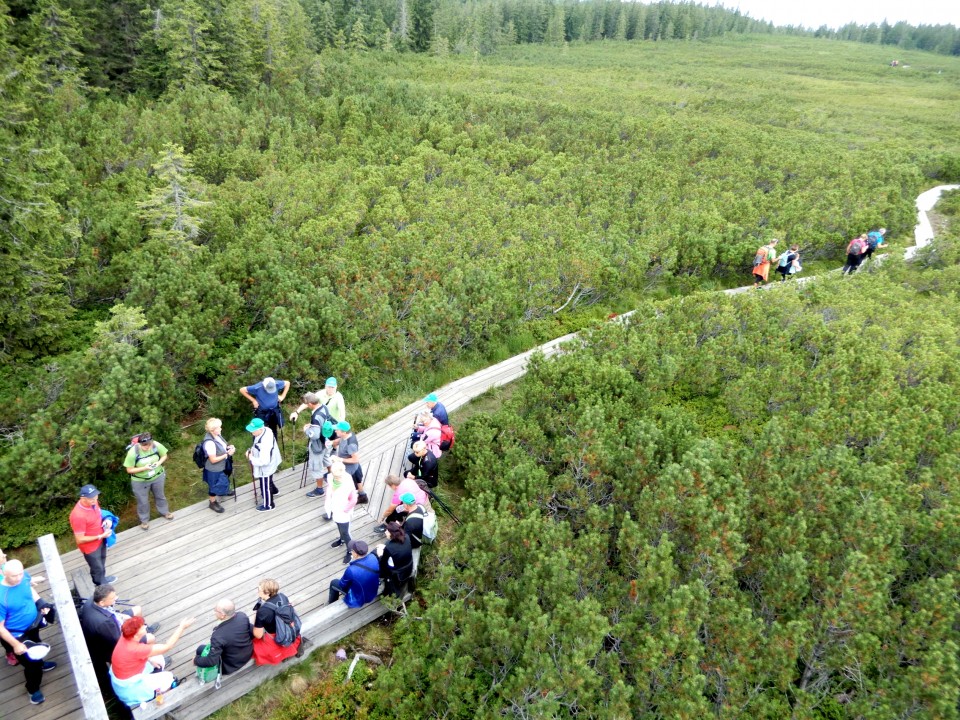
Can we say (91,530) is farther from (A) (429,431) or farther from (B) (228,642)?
(A) (429,431)

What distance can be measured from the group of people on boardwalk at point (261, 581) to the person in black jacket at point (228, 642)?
11 millimetres

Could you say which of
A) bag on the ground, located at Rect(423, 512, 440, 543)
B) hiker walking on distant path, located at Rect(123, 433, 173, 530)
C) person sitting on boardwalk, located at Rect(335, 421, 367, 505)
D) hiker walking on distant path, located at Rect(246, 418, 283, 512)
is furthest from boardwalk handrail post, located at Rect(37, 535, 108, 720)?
bag on the ground, located at Rect(423, 512, 440, 543)

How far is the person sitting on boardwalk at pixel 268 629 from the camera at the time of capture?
6473 millimetres

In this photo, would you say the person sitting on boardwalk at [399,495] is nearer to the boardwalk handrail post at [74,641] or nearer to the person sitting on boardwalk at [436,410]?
the person sitting on boardwalk at [436,410]

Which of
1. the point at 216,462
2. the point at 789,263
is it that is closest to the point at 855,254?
the point at 789,263

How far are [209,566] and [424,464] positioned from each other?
10.9ft

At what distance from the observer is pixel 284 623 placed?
6520 mm

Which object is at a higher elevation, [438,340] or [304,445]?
[438,340]

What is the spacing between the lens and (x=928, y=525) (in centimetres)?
785

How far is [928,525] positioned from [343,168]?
20.2 meters

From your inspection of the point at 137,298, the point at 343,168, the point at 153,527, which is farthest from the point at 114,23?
the point at 153,527

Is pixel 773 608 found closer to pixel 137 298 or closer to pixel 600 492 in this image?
pixel 600 492

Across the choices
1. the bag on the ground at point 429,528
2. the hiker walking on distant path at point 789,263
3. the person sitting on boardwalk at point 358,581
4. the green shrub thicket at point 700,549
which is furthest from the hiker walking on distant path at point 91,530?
the hiker walking on distant path at point 789,263

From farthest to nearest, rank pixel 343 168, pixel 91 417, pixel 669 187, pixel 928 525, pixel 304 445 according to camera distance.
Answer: pixel 669 187 < pixel 343 168 < pixel 304 445 < pixel 91 417 < pixel 928 525
